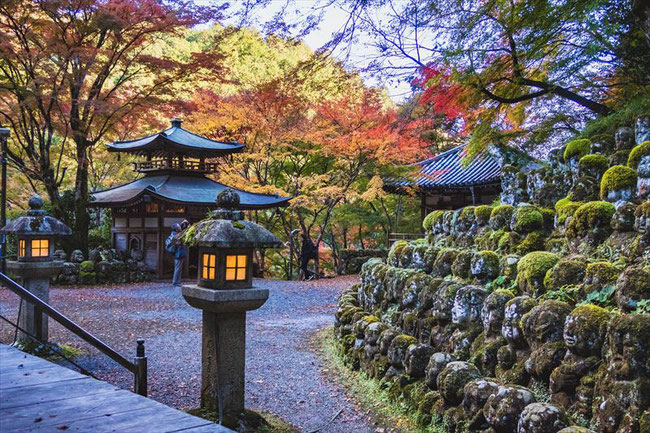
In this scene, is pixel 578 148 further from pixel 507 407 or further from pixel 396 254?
pixel 507 407

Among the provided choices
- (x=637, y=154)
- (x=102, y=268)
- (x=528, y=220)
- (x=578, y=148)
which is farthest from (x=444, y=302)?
(x=102, y=268)

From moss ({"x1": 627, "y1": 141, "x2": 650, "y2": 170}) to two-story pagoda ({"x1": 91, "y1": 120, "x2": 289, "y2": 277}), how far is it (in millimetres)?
13403

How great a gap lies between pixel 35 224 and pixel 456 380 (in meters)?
6.46

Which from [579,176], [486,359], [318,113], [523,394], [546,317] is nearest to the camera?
[523,394]

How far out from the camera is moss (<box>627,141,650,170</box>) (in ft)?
17.8

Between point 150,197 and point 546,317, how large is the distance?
14843 mm

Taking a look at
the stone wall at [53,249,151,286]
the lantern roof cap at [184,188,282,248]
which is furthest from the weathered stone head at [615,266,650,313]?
the stone wall at [53,249,151,286]

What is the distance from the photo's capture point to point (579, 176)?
6.68 meters

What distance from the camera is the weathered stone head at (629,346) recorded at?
3457 mm

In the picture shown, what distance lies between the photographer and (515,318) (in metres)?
4.64

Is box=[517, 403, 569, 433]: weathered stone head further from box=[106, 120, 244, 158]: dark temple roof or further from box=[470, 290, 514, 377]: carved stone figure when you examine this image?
box=[106, 120, 244, 158]: dark temple roof

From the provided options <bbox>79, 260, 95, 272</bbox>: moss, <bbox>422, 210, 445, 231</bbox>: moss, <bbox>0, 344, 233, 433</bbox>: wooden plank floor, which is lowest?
<bbox>79, 260, 95, 272</bbox>: moss

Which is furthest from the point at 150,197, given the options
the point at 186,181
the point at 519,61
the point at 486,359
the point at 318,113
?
the point at 486,359

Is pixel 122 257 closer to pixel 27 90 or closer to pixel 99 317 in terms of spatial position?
pixel 27 90
